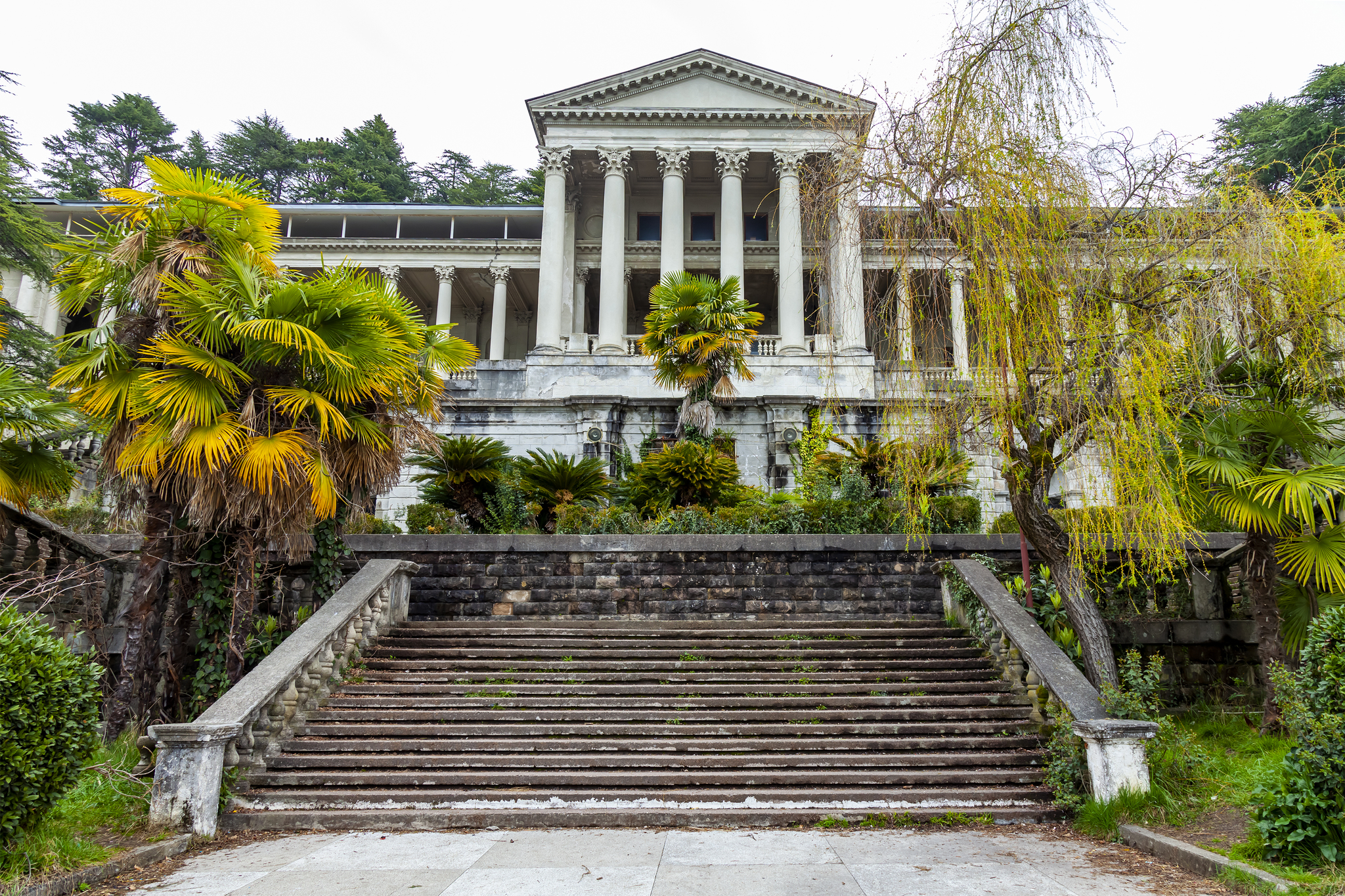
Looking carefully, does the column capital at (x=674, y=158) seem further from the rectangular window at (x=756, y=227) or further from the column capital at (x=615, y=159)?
the rectangular window at (x=756, y=227)

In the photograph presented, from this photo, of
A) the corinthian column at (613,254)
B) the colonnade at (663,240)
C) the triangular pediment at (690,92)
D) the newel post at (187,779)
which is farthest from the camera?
the triangular pediment at (690,92)

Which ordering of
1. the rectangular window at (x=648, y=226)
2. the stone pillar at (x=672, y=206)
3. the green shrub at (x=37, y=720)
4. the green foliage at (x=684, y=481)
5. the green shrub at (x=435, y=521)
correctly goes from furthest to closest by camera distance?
the rectangular window at (x=648, y=226) < the stone pillar at (x=672, y=206) < the green foliage at (x=684, y=481) < the green shrub at (x=435, y=521) < the green shrub at (x=37, y=720)

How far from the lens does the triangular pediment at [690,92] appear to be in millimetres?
29031

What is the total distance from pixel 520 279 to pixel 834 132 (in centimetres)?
3040

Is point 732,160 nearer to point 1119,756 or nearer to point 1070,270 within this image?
point 1070,270

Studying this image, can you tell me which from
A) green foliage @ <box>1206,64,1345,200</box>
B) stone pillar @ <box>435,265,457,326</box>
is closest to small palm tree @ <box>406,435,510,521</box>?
stone pillar @ <box>435,265,457,326</box>

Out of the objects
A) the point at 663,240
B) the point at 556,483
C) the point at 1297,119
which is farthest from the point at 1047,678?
the point at 1297,119

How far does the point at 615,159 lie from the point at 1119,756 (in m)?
26.8

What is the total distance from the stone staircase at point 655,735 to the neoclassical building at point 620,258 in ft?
16.2

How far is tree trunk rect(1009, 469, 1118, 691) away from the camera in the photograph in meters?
7.79

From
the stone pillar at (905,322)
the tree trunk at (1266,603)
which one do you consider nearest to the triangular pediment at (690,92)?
the stone pillar at (905,322)

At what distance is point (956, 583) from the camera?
10.2 metres

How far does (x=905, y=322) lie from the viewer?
312 inches

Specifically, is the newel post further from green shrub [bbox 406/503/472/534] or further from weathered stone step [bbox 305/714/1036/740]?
green shrub [bbox 406/503/472/534]
